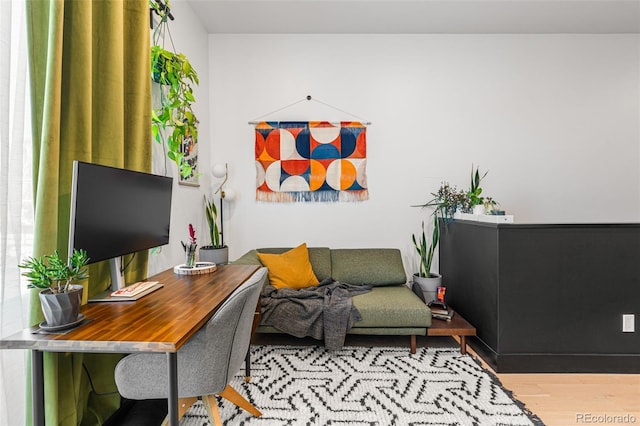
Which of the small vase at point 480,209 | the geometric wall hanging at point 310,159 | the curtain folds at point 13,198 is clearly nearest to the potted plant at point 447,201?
the small vase at point 480,209

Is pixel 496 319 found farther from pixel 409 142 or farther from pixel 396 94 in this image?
pixel 396 94

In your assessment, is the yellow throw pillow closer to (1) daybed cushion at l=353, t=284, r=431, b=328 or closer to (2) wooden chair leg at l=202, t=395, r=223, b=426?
(1) daybed cushion at l=353, t=284, r=431, b=328

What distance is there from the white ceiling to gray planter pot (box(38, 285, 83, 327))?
2642 millimetres

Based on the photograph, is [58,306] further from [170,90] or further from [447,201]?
[447,201]

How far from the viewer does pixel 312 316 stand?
235cm

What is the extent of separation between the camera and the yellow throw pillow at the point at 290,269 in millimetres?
2748

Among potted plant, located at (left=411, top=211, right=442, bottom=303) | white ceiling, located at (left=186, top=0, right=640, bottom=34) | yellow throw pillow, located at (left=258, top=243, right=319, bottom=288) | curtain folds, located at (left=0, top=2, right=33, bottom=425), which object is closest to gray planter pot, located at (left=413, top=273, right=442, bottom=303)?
potted plant, located at (left=411, top=211, right=442, bottom=303)

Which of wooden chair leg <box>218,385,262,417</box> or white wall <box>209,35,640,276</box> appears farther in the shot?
white wall <box>209,35,640,276</box>

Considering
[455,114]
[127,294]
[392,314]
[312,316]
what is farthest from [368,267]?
[127,294]

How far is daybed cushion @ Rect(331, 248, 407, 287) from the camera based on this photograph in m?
2.95

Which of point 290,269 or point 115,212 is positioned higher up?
point 115,212

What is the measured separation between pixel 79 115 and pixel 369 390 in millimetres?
2094

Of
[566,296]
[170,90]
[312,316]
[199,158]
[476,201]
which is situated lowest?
[312,316]

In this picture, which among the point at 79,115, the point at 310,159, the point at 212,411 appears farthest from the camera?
the point at 310,159
